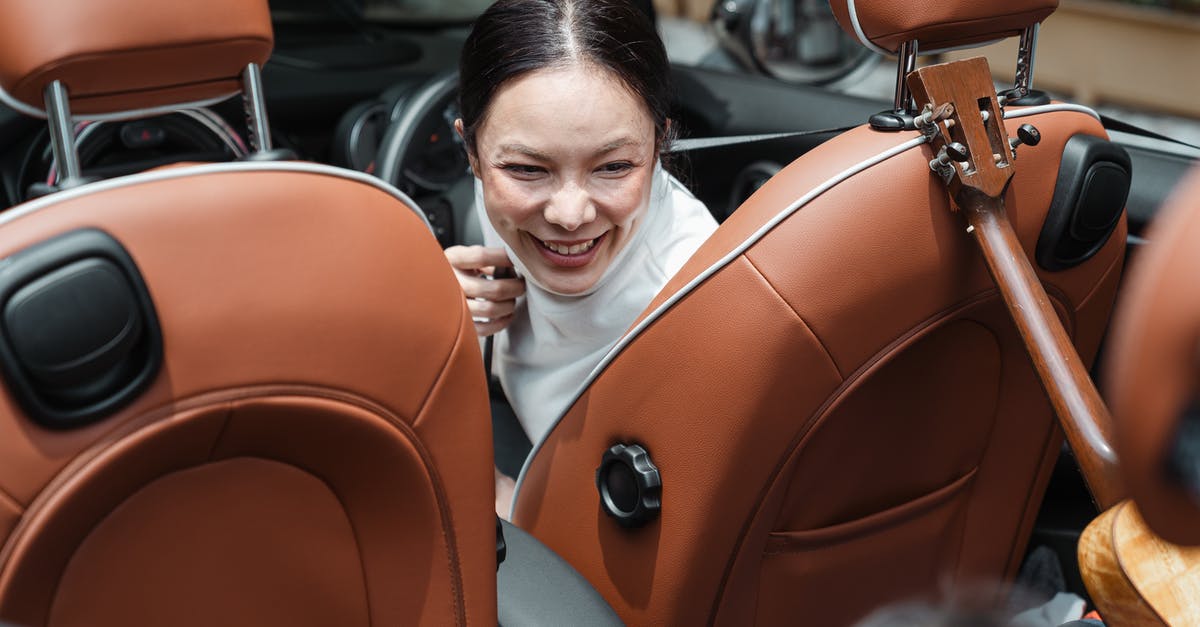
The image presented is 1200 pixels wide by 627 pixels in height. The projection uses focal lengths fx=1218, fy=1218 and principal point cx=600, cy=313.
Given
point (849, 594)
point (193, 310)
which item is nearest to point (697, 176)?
point (849, 594)

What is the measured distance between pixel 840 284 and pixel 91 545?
61cm

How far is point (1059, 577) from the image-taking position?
5.10ft

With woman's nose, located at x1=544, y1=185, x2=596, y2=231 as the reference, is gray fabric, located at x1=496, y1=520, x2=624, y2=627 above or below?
below

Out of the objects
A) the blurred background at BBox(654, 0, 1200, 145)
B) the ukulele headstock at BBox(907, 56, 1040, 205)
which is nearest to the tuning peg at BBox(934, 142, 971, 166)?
the ukulele headstock at BBox(907, 56, 1040, 205)

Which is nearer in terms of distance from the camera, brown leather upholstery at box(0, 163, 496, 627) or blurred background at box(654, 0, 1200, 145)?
brown leather upholstery at box(0, 163, 496, 627)

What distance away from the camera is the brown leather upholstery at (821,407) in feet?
Result: 3.39

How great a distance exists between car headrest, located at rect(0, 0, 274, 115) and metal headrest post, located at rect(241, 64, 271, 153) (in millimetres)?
28

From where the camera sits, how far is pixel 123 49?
0.83 meters

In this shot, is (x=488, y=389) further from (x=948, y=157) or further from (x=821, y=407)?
(x=948, y=157)

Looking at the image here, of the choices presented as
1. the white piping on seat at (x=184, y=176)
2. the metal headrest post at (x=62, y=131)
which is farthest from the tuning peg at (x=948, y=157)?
the metal headrest post at (x=62, y=131)

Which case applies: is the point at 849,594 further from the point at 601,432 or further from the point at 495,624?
the point at 495,624

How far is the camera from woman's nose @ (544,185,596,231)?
1244 mm

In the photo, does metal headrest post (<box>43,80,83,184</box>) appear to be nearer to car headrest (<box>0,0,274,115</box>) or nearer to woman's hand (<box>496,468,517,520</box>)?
car headrest (<box>0,0,274,115</box>)

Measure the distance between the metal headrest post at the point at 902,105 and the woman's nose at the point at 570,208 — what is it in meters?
0.31
